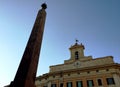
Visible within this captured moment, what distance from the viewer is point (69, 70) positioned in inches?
857

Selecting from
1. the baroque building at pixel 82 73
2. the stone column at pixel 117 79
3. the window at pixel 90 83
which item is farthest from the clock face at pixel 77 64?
the stone column at pixel 117 79

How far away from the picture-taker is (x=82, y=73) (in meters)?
20.9

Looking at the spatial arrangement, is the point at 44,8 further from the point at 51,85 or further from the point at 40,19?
the point at 51,85

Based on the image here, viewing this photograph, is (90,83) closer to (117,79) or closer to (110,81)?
(110,81)

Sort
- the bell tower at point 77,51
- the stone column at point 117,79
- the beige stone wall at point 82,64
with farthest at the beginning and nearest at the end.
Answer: the bell tower at point 77,51
the beige stone wall at point 82,64
the stone column at point 117,79

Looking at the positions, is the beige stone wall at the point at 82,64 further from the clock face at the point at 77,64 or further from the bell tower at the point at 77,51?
the bell tower at the point at 77,51

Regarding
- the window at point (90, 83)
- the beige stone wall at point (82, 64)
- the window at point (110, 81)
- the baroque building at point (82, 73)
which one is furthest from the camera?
the beige stone wall at point (82, 64)

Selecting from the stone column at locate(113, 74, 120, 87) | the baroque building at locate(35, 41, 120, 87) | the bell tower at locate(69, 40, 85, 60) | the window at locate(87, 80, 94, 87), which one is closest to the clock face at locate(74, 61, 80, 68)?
the baroque building at locate(35, 41, 120, 87)

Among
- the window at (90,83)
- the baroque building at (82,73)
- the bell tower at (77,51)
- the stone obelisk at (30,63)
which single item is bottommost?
the stone obelisk at (30,63)

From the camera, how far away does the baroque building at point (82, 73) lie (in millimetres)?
19156

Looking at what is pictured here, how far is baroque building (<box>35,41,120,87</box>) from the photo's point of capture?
19.2 meters

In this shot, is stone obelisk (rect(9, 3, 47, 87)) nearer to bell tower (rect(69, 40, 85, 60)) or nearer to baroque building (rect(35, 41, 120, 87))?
baroque building (rect(35, 41, 120, 87))

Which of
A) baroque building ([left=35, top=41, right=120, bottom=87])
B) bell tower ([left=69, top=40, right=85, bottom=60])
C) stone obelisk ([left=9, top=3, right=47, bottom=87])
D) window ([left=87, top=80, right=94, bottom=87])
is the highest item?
bell tower ([left=69, top=40, right=85, bottom=60])

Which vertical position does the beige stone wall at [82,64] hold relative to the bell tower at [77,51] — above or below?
below
